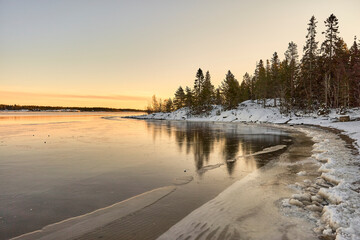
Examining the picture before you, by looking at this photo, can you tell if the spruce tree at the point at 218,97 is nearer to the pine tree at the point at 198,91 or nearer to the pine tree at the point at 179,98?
the pine tree at the point at 198,91

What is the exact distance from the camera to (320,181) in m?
7.88

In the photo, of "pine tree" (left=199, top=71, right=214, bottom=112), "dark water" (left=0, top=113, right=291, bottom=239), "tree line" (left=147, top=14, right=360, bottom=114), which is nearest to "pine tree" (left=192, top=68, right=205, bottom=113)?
"pine tree" (left=199, top=71, right=214, bottom=112)

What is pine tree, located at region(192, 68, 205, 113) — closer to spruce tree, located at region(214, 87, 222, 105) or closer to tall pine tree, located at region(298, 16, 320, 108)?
spruce tree, located at region(214, 87, 222, 105)

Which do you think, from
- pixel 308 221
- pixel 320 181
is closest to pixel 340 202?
pixel 308 221

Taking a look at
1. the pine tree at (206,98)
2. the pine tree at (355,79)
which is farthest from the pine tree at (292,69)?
the pine tree at (206,98)

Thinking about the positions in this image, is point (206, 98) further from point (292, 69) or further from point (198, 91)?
point (292, 69)

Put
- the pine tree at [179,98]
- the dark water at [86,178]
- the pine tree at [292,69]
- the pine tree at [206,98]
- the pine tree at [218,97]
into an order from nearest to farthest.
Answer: the dark water at [86,178]
the pine tree at [292,69]
the pine tree at [206,98]
the pine tree at [218,97]
the pine tree at [179,98]

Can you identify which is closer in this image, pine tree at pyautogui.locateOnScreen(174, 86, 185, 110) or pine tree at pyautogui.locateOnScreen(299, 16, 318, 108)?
pine tree at pyautogui.locateOnScreen(299, 16, 318, 108)

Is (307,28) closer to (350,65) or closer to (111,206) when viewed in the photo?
(350,65)

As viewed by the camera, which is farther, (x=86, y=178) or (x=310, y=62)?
(x=310, y=62)

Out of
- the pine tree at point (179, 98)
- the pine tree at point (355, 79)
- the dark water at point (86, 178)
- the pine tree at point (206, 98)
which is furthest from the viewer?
the pine tree at point (179, 98)

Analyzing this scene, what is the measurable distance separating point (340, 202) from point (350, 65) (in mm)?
62338

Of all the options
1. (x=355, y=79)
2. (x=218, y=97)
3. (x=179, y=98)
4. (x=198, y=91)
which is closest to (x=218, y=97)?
(x=218, y=97)

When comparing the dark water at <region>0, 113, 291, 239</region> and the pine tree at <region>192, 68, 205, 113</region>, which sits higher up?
the pine tree at <region>192, 68, 205, 113</region>
